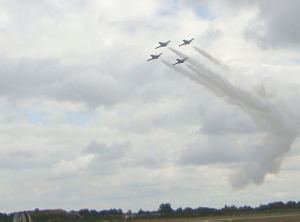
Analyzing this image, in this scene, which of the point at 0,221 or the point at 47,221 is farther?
the point at 0,221

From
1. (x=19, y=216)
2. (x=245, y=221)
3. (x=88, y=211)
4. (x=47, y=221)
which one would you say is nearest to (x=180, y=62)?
(x=245, y=221)

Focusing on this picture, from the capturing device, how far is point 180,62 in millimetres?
108812

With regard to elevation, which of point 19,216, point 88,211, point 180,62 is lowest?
point 19,216

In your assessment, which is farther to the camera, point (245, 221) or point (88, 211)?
point (88, 211)

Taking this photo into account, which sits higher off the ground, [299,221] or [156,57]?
[156,57]

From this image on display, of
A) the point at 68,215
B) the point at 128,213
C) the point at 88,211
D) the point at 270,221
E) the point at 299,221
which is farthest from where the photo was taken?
the point at 88,211

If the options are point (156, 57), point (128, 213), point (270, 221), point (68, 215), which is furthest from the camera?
point (128, 213)

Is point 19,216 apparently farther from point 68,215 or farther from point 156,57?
point 68,215

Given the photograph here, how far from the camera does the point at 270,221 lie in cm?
10819

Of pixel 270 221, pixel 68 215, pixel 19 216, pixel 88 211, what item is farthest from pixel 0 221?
pixel 19 216

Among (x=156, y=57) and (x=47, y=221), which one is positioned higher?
(x=156, y=57)

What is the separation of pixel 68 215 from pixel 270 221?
45499 mm

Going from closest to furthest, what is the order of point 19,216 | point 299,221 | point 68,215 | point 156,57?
point 19,216 → point 299,221 → point 156,57 → point 68,215

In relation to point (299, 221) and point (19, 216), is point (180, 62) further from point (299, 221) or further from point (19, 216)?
point (19, 216)
